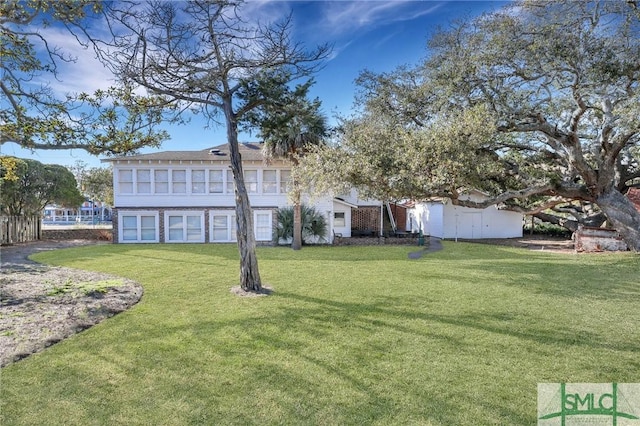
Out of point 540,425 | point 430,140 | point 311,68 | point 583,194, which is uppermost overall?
point 311,68

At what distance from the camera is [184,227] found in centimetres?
2214

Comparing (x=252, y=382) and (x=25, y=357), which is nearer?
(x=252, y=382)

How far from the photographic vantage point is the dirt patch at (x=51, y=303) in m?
5.41

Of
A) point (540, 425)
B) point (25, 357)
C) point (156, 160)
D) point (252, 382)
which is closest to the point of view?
point (540, 425)

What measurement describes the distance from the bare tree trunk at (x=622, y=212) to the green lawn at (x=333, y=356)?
18.7 ft

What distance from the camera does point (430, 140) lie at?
34.0 feet

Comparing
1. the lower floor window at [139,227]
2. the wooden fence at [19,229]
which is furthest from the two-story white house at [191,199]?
the wooden fence at [19,229]

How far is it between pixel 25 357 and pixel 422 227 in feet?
91.9

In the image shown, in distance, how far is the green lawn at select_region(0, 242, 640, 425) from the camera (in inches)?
142

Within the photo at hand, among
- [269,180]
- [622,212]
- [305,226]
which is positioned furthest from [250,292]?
[622,212]

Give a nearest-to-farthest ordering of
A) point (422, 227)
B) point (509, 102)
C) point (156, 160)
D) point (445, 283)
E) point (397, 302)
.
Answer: point (397, 302)
point (445, 283)
point (509, 102)
point (156, 160)
point (422, 227)

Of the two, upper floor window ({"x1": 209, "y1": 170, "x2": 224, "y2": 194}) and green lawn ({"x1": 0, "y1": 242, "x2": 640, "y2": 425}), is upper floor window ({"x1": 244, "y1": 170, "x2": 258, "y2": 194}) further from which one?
green lawn ({"x1": 0, "y1": 242, "x2": 640, "y2": 425})

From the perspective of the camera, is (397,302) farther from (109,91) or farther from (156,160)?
(156,160)

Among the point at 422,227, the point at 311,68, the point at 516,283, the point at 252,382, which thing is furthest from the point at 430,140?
the point at 422,227
